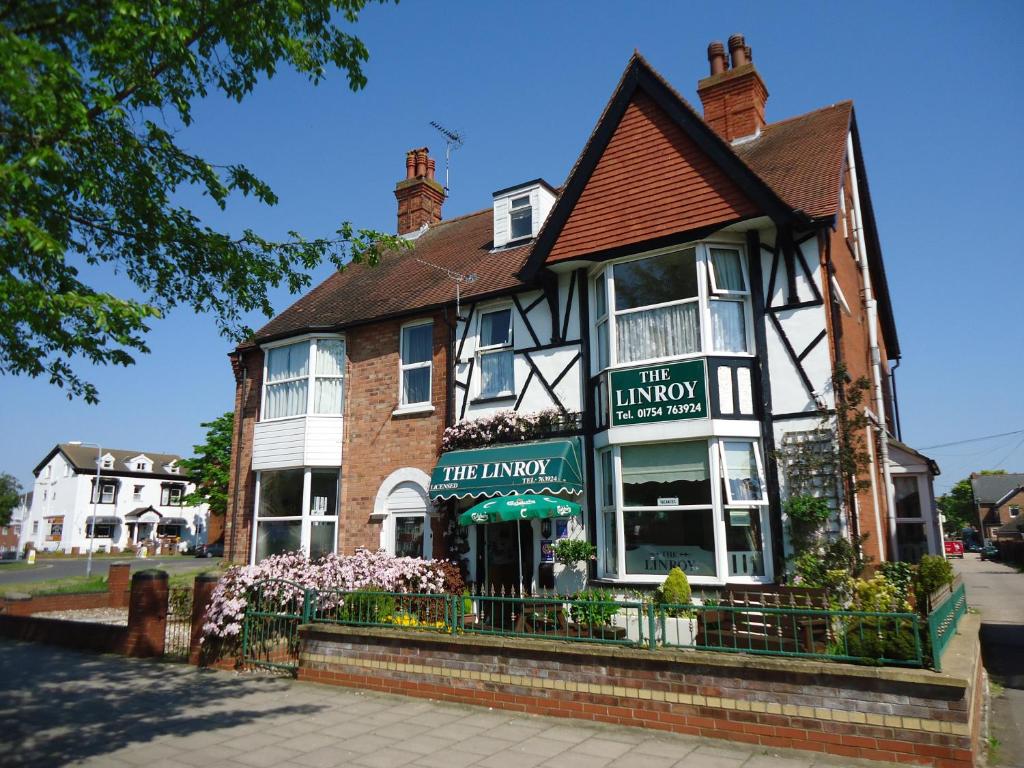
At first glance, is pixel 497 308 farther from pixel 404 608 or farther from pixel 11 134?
pixel 11 134

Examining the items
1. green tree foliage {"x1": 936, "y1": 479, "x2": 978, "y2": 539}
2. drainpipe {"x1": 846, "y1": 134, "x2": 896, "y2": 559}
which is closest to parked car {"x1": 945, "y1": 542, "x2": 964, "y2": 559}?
green tree foliage {"x1": 936, "y1": 479, "x2": 978, "y2": 539}

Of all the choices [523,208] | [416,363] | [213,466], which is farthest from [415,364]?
[213,466]

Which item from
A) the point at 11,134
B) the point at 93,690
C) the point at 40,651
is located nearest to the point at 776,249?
the point at 11,134

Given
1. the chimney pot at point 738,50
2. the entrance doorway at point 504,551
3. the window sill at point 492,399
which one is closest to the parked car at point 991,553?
the chimney pot at point 738,50

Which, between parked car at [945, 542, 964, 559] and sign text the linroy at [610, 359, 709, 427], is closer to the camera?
sign text the linroy at [610, 359, 709, 427]

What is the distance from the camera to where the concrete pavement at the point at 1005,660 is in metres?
7.46

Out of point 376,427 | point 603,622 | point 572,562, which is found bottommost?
point 603,622

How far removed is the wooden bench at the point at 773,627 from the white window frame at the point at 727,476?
198 centimetres

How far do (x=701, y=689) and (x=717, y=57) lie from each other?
593 inches

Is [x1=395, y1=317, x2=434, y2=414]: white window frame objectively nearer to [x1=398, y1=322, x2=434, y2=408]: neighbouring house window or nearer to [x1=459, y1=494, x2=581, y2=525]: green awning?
[x1=398, y1=322, x2=434, y2=408]: neighbouring house window

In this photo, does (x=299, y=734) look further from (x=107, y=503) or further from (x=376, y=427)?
(x=107, y=503)

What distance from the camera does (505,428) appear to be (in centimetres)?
1458

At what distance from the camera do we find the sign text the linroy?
12078 millimetres

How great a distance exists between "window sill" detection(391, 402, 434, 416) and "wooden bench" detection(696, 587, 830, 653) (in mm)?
8436
